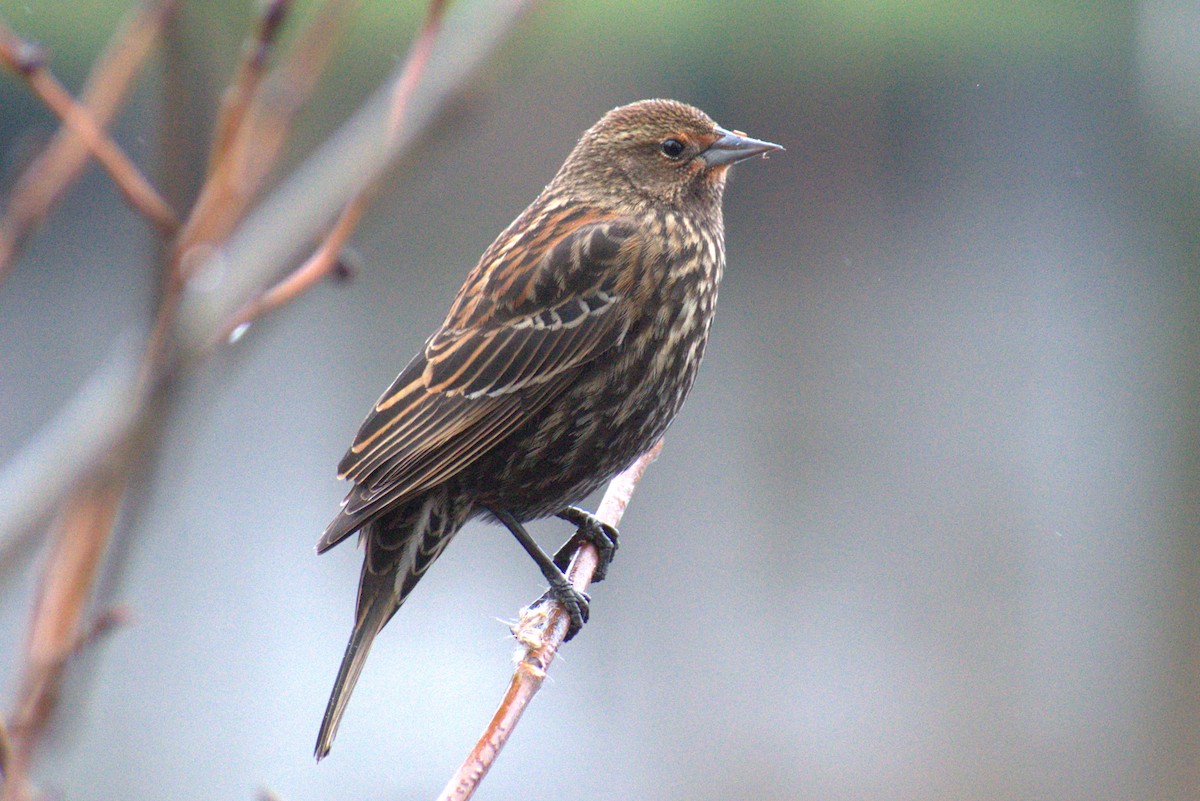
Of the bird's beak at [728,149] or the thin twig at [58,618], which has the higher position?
the thin twig at [58,618]

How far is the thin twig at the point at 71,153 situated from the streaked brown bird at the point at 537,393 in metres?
1.77

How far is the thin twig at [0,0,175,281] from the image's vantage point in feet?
2.90

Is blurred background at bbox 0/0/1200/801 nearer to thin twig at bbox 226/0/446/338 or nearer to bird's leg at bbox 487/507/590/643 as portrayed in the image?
bird's leg at bbox 487/507/590/643

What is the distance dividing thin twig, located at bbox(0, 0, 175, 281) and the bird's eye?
230 centimetres

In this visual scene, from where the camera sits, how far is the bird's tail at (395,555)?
2779mm

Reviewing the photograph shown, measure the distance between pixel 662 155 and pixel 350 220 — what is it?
214 cm

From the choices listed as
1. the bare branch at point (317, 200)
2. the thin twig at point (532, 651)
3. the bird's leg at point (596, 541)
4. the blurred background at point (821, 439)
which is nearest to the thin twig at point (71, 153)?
the bare branch at point (317, 200)

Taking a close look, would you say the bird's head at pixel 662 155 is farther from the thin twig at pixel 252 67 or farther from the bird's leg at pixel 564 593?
the thin twig at pixel 252 67

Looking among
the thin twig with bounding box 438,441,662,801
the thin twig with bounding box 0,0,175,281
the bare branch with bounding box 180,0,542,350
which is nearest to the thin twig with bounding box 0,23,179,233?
the thin twig with bounding box 0,0,175,281

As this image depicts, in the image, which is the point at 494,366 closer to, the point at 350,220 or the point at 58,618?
the point at 350,220

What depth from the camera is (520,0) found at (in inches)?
31.6

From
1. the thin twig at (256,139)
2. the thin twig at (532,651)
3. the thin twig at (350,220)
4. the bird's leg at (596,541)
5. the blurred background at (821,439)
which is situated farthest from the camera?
the blurred background at (821,439)

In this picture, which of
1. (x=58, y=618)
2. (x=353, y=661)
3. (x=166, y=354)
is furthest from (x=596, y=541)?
(x=166, y=354)

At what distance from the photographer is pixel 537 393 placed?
2.86 meters
